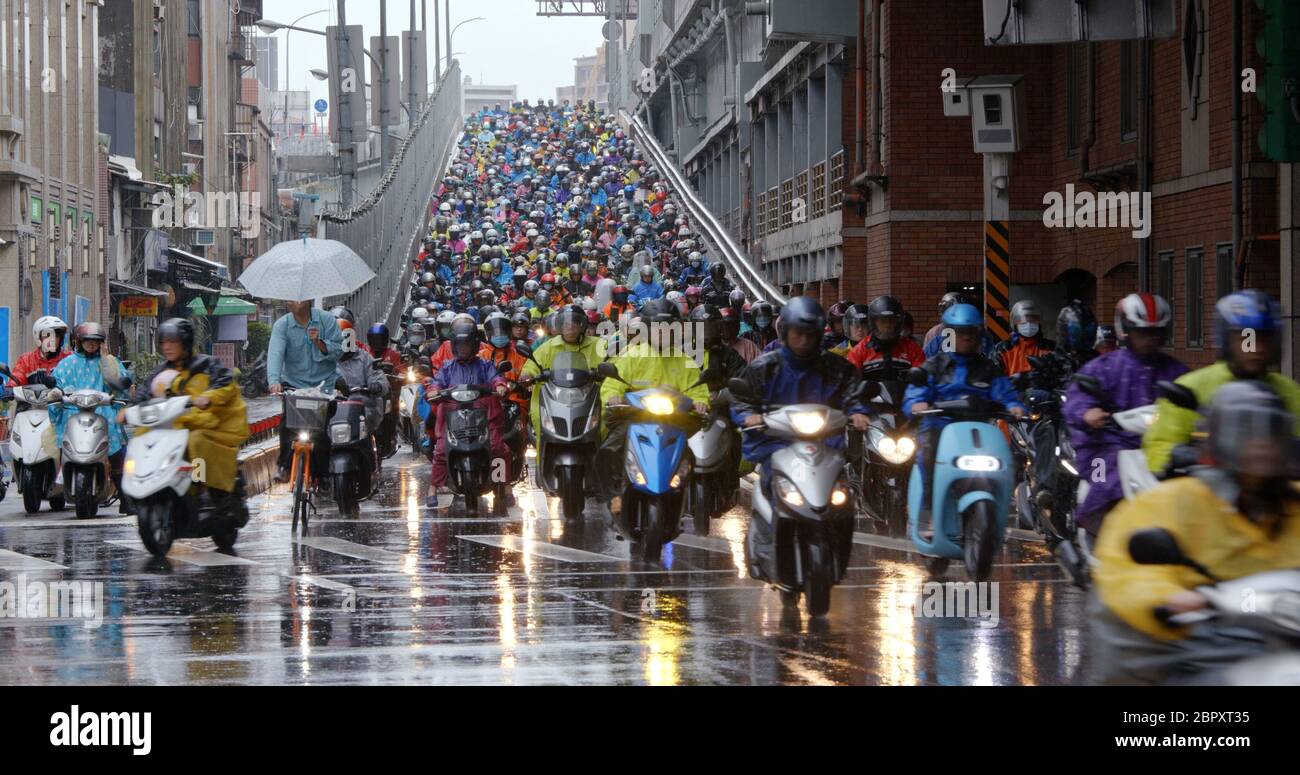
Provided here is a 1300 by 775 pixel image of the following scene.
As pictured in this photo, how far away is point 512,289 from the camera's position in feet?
133

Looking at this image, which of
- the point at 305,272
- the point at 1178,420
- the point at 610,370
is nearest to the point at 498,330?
the point at 305,272

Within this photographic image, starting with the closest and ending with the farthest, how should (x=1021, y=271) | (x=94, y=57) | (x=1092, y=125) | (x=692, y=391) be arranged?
(x=692, y=391), (x=1092, y=125), (x=1021, y=271), (x=94, y=57)

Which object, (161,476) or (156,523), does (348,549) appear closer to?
(156,523)

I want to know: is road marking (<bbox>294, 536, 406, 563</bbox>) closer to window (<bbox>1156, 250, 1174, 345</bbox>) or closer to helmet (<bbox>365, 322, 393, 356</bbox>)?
helmet (<bbox>365, 322, 393, 356</bbox>)

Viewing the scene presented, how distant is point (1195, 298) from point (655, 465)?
33.7 feet

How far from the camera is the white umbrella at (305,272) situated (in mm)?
17609

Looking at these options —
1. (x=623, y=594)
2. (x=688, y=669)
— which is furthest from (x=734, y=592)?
(x=688, y=669)

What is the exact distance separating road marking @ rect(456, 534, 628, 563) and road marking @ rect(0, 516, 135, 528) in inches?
135

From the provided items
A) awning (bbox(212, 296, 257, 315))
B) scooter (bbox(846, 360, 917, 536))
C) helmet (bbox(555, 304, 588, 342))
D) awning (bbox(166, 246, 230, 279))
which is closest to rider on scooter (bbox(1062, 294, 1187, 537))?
scooter (bbox(846, 360, 917, 536))

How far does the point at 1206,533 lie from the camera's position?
602 cm

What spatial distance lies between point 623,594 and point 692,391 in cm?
237

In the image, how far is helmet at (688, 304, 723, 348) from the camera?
15.1m

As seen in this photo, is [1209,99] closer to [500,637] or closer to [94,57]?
[500,637]

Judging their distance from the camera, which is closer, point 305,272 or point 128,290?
point 305,272
